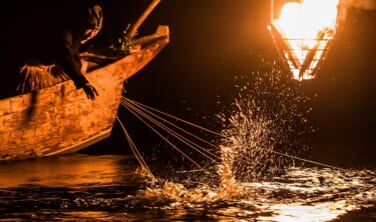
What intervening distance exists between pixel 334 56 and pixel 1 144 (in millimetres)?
11300

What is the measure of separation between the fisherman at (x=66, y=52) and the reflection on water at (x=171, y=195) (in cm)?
130

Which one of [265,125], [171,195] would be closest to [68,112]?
[171,195]

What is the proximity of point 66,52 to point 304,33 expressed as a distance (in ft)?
13.6

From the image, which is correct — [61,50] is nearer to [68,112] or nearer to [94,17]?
[94,17]

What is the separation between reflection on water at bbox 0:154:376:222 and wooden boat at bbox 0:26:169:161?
38 cm

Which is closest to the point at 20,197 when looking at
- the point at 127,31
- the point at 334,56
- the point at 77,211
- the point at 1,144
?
the point at 77,211

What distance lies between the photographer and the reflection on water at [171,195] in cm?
1148

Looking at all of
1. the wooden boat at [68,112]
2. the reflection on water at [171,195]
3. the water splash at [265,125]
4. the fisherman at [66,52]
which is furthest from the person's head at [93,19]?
the water splash at [265,125]

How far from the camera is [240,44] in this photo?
28.0m

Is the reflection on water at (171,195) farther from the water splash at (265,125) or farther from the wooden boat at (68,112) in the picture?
the water splash at (265,125)

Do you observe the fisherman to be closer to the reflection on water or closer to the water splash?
the reflection on water

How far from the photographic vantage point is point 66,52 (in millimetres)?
14188

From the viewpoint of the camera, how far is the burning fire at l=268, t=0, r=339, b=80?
35.1ft

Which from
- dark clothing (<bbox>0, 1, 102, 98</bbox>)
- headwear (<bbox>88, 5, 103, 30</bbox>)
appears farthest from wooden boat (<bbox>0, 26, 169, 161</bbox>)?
headwear (<bbox>88, 5, 103, 30</bbox>)
